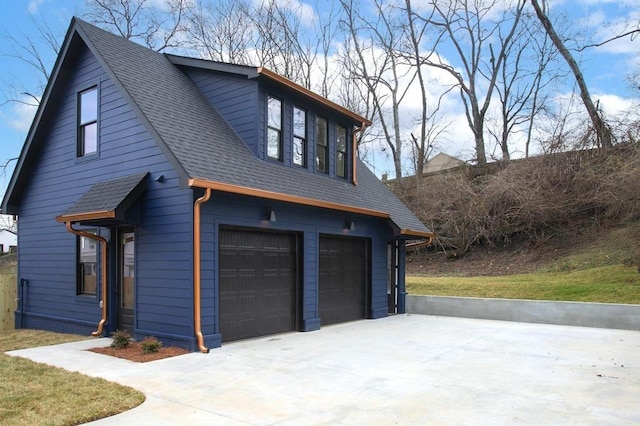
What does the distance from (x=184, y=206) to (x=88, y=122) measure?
11.5ft

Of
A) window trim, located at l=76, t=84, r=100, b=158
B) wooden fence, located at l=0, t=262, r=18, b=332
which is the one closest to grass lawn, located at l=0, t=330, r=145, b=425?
window trim, located at l=76, t=84, r=100, b=158

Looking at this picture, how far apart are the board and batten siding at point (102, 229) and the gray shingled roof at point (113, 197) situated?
0.66ft

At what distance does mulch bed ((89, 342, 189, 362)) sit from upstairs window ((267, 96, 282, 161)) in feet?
13.8

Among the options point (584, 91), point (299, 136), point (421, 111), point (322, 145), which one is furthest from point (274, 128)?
point (421, 111)

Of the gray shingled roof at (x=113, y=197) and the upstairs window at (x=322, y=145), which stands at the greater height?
the upstairs window at (x=322, y=145)

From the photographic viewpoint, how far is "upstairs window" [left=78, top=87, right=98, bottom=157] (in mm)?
9507

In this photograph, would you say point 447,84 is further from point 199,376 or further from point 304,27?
point 199,376

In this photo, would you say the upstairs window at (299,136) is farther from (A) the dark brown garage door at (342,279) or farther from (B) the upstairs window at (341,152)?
(A) the dark brown garage door at (342,279)

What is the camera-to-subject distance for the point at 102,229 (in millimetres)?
9102

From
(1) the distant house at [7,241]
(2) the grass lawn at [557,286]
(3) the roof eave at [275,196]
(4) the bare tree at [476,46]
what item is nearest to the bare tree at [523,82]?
(4) the bare tree at [476,46]

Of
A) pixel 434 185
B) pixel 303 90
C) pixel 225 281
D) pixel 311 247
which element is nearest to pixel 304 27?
pixel 434 185

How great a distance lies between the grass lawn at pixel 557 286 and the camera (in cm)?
1165

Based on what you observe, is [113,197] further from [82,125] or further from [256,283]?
[256,283]

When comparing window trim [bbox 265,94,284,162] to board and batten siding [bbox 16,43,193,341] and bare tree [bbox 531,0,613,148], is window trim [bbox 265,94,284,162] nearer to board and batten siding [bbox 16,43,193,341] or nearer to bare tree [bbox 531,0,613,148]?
board and batten siding [bbox 16,43,193,341]
